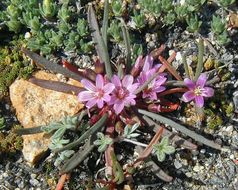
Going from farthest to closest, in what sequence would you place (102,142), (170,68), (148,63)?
(170,68) < (148,63) < (102,142)

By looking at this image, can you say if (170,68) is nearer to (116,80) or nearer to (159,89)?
(159,89)

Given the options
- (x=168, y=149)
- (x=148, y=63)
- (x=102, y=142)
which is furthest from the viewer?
(x=148, y=63)

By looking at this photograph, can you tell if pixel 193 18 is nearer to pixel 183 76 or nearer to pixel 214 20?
pixel 214 20

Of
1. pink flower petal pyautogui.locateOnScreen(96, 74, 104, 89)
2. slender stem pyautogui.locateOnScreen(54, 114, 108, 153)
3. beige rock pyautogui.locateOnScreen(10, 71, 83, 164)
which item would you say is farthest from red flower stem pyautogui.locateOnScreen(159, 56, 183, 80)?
beige rock pyautogui.locateOnScreen(10, 71, 83, 164)

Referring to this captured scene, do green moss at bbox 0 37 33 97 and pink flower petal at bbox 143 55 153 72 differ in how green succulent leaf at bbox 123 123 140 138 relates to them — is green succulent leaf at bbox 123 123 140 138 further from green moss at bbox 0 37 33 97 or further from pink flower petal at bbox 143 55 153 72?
green moss at bbox 0 37 33 97

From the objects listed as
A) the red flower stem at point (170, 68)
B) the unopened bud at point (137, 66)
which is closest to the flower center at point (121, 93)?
the unopened bud at point (137, 66)

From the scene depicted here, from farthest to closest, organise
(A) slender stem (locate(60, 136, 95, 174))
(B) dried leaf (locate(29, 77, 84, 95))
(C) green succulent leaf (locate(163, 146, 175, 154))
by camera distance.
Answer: (B) dried leaf (locate(29, 77, 84, 95)), (A) slender stem (locate(60, 136, 95, 174)), (C) green succulent leaf (locate(163, 146, 175, 154))

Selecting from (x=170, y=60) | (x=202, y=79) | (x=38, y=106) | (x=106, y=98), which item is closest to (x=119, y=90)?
(x=106, y=98)

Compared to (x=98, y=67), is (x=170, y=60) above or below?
below
